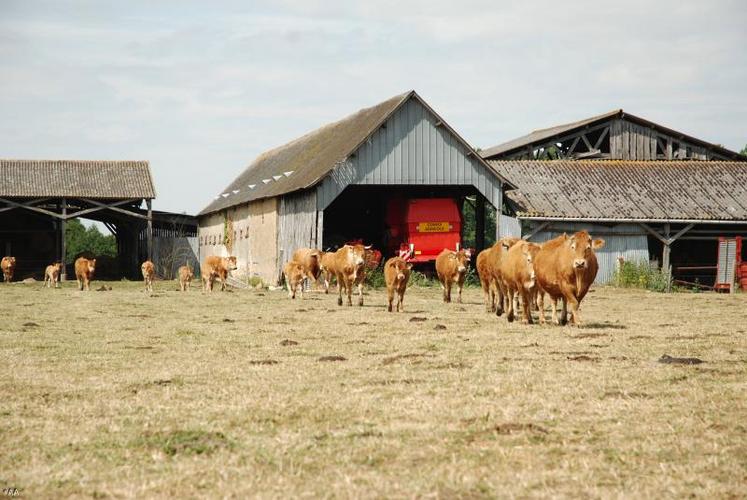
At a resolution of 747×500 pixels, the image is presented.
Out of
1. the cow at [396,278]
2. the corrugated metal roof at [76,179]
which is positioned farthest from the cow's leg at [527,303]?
the corrugated metal roof at [76,179]

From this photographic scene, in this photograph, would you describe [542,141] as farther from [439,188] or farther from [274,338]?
[274,338]

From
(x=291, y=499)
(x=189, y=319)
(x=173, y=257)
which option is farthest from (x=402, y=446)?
(x=173, y=257)

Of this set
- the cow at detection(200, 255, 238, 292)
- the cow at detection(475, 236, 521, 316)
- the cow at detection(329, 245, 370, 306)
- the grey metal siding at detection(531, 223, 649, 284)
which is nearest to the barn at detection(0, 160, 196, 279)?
the cow at detection(200, 255, 238, 292)

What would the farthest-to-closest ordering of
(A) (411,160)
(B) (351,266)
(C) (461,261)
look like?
(A) (411,160), (C) (461,261), (B) (351,266)

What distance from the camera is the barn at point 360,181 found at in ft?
110

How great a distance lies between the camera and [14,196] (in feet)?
144

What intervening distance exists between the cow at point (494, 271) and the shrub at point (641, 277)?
15539 millimetres

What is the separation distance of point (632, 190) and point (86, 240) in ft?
147

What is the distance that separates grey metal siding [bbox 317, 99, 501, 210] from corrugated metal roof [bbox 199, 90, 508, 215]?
0.32m

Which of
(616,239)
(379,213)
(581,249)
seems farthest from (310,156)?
(581,249)

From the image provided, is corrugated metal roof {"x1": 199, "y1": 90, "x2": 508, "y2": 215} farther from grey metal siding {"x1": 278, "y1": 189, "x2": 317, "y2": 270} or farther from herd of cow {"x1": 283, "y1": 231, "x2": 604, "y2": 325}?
herd of cow {"x1": 283, "y1": 231, "x2": 604, "y2": 325}

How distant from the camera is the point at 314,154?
132 feet

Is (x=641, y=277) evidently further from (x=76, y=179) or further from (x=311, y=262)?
(x=76, y=179)

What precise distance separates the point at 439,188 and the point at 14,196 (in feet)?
64.6
